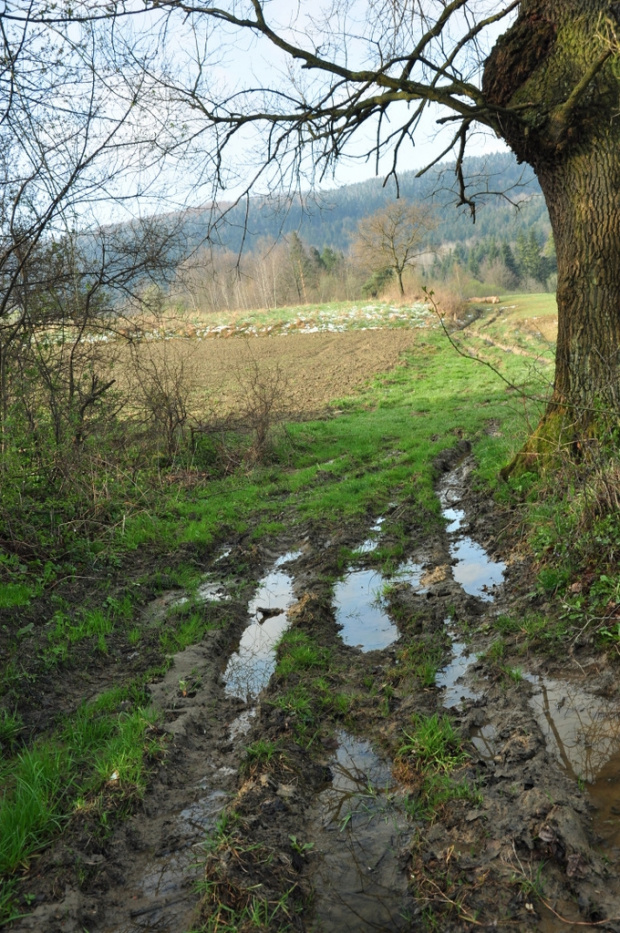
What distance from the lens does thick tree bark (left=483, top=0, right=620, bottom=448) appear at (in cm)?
655

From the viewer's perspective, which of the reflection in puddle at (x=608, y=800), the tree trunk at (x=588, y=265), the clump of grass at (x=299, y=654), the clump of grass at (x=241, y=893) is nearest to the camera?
the clump of grass at (x=241, y=893)

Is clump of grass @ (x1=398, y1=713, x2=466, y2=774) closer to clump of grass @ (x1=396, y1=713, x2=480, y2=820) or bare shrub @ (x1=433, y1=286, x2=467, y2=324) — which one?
clump of grass @ (x1=396, y1=713, x2=480, y2=820)

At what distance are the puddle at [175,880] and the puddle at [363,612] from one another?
93.1 inches

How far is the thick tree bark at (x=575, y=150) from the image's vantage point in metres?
6.55

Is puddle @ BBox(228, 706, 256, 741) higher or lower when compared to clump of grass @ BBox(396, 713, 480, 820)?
lower

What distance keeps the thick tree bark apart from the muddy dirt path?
109 inches

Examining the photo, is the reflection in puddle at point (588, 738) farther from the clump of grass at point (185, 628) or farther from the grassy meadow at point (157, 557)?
the clump of grass at point (185, 628)

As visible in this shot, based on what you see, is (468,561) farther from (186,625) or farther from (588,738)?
(588,738)

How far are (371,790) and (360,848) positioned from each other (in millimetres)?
464

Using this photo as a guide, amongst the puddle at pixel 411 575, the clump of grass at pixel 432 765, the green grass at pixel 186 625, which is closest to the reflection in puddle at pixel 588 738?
the clump of grass at pixel 432 765

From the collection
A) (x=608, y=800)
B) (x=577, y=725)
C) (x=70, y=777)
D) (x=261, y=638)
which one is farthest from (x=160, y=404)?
(x=608, y=800)

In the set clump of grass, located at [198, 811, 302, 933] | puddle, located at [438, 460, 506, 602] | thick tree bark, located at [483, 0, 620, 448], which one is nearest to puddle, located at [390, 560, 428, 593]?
puddle, located at [438, 460, 506, 602]

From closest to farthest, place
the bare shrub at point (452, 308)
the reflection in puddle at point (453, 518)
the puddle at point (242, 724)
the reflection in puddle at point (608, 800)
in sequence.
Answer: the reflection in puddle at point (608, 800)
the puddle at point (242, 724)
the reflection in puddle at point (453, 518)
the bare shrub at point (452, 308)

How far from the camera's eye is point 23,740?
442cm
